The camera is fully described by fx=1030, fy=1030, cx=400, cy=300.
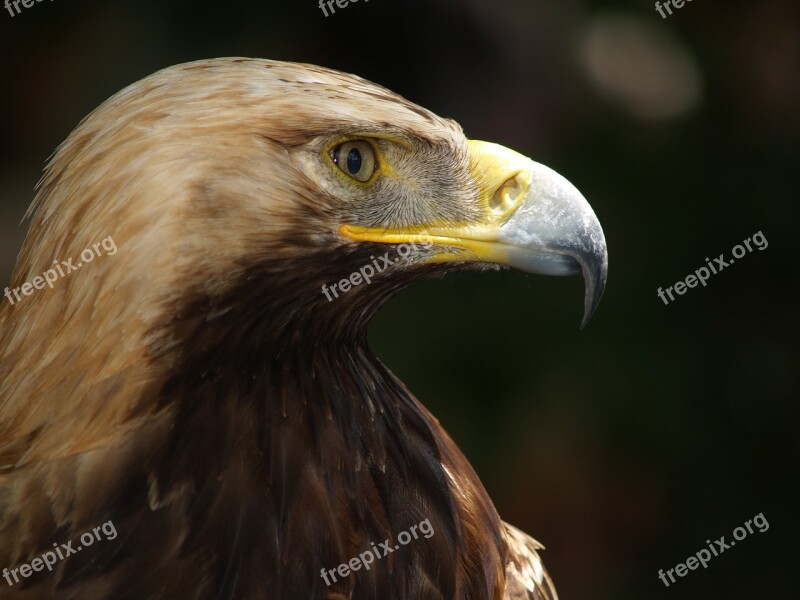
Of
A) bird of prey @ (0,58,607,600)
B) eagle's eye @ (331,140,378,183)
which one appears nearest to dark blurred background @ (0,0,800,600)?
bird of prey @ (0,58,607,600)

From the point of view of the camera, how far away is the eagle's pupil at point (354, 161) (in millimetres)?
2193

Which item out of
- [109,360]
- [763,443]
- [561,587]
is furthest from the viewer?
[561,587]

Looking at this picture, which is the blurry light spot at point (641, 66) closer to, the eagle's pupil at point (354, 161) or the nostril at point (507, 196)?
the nostril at point (507, 196)

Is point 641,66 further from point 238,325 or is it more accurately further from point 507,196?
point 238,325

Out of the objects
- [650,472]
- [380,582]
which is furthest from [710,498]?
[380,582]

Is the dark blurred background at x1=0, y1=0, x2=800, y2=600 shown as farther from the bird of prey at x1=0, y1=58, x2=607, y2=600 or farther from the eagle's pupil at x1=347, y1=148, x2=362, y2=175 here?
the eagle's pupil at x1=347, y1=148, x2=362, y2=175

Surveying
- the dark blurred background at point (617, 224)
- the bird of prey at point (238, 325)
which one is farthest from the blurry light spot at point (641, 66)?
the bird of prey at point (238, 325)

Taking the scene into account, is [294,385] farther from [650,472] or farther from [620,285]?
[650,472]

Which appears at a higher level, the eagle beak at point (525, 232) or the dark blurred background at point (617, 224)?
the eagle beak at point (525, 232)

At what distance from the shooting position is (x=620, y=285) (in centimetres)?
525

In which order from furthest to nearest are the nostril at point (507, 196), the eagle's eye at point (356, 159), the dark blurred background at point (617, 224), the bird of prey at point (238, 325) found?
the dark blurred background at point (617, 224) < the nostril at point (507, 196) < the eagle's eye at point (356, 159) < the bird of prey at point (238, 325)

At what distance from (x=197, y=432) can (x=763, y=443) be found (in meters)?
3.90

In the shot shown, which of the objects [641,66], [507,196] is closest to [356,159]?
[507,196]

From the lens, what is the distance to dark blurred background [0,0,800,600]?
5.24 m
